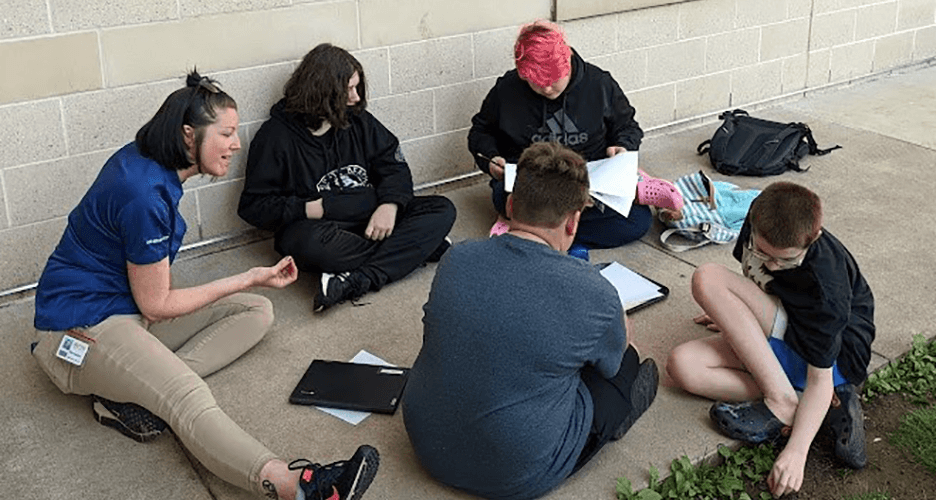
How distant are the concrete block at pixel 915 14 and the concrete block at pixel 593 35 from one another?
2670 mm

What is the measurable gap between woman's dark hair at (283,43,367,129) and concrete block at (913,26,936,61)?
4.84 meters

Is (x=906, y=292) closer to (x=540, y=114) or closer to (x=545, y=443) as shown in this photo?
(x=540, y=114)

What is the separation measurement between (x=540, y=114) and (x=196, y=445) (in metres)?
2.30

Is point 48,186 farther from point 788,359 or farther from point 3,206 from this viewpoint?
point 788,359

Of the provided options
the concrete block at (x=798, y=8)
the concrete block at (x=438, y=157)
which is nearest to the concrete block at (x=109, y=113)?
the concrete block at (x=438, y=157)

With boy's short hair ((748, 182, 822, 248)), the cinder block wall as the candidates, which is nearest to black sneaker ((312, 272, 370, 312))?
the cinder block wall

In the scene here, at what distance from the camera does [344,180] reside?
4383 millimetres

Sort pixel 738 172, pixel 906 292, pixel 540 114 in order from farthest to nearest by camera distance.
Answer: pixel 738 172, pixel 540 114, pixel 906 292

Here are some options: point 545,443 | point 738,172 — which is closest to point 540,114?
point 738,172

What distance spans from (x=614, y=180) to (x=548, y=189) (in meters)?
1.64

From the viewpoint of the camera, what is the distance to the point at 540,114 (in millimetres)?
4660

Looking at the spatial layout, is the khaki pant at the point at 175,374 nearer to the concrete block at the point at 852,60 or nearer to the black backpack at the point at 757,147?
the black backpack at the point at 757,147

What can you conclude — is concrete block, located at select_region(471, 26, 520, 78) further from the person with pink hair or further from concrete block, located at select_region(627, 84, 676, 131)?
concrete block, located at select_region(627, 84, 676, 131)

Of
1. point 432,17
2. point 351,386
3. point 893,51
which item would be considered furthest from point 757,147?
point 351,386
